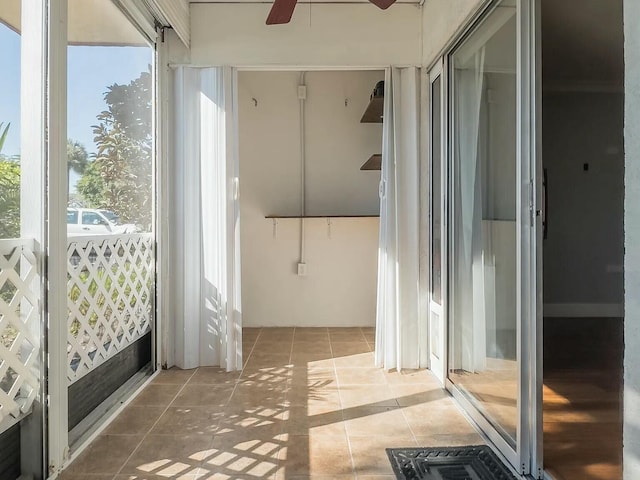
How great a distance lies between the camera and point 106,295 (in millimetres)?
2305

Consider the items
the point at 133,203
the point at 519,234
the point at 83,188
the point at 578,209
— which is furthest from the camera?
the point at 578,209

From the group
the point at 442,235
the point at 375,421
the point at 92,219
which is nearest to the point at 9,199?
the point at 92,219

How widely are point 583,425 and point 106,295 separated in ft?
8.18

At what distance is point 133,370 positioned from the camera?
2775mm

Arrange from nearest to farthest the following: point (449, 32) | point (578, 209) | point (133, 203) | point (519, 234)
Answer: point (519, 234)
point (449, 32)
point (133, 203)
point (578, 209)

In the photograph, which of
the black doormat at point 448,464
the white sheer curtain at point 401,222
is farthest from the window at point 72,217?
the white sheer curtain at point 401,222

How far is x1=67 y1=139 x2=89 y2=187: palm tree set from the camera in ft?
6.45

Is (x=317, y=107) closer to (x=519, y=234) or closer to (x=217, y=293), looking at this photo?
(x=217, y=293)

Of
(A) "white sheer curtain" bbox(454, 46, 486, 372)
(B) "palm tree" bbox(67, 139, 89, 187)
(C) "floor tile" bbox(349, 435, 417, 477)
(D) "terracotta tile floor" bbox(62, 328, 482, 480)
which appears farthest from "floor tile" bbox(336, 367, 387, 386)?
(B) "palm tree" bbox(67, 139, 89, 187)

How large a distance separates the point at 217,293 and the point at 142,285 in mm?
494

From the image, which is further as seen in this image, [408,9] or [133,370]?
[408,9]

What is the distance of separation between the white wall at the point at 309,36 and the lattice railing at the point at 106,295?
1457 mm

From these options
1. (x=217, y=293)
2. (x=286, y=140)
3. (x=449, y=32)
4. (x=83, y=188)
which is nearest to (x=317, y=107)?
(x=286, y=140)

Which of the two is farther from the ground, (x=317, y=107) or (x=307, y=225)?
(x=317, y=107)
